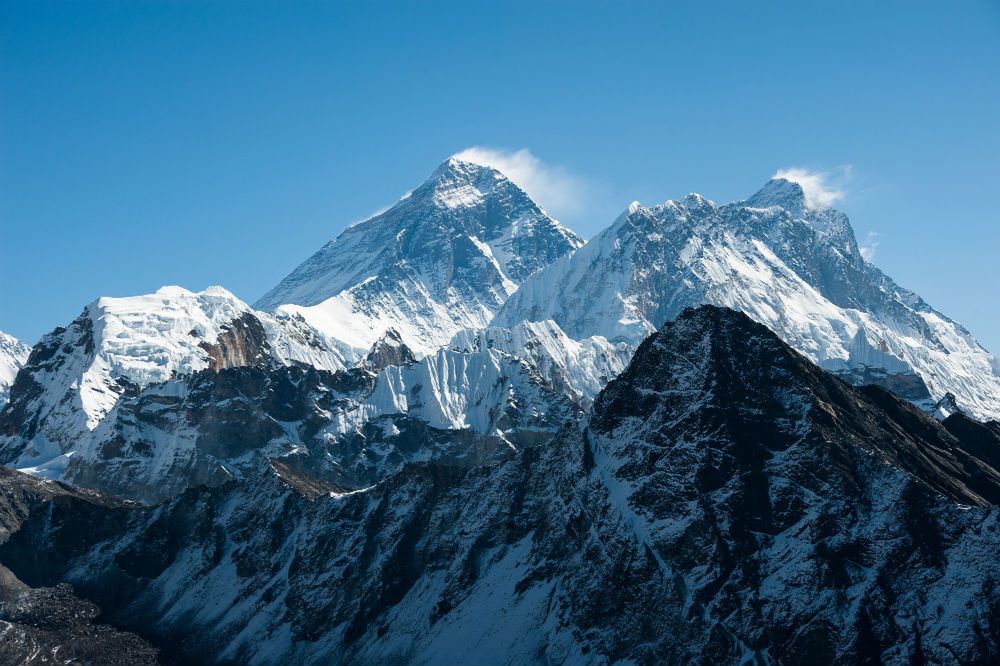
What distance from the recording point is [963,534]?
640 feet

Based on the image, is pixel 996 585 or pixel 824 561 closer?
pixel 996 585

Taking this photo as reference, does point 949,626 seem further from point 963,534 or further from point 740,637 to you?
point 740,637

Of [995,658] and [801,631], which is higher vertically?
[801,631]

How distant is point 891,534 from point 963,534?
10.1 meters

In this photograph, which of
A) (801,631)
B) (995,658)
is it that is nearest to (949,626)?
(995,658)

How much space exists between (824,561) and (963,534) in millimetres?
20131

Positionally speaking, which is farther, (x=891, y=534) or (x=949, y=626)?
(x=891, y=534)

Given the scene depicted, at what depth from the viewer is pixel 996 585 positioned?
184 m

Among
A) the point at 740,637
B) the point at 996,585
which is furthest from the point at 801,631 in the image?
the point at 996,585

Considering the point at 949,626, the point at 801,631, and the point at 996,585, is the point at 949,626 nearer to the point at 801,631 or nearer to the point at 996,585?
the point at 996,585

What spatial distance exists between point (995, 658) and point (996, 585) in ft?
40.4

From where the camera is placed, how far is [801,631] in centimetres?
19262

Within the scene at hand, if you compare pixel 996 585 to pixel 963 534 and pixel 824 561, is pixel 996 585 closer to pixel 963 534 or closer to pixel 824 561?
pixel 963 534

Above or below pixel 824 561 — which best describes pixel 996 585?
below
